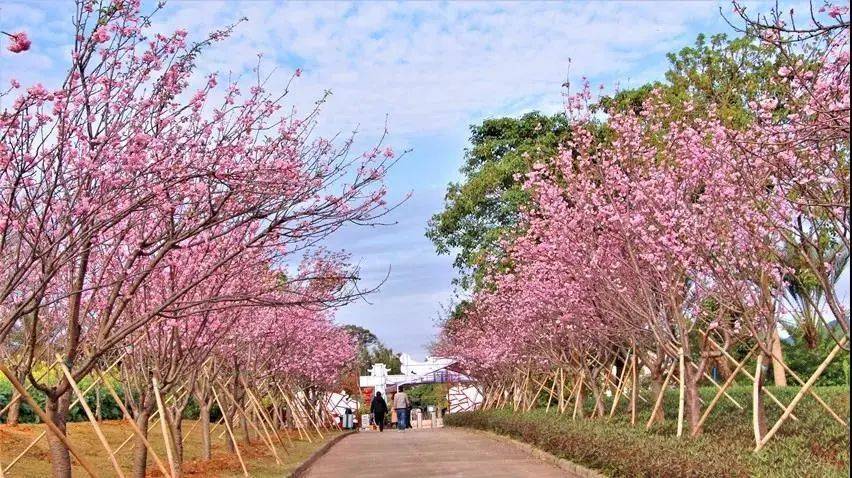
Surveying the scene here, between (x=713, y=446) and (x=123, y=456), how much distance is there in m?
11.9

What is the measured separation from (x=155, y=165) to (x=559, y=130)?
79.3 ft

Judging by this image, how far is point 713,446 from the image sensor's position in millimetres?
11672

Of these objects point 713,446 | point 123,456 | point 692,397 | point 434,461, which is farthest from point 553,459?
point 123,456

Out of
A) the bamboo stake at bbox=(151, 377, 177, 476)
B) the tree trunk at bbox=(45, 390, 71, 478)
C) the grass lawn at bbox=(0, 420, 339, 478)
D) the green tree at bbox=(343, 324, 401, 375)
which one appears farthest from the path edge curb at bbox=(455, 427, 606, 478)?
the green tree at bbox=(343, 324, 401, 375)

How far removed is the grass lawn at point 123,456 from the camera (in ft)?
51.0

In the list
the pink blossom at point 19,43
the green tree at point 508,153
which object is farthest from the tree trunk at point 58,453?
the green tree at point 508,153

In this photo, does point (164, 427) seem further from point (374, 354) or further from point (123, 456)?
point (374, 354)

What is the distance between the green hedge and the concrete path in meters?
0.75

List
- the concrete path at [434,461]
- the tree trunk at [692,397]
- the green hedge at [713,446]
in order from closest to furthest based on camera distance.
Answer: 1. the green hedge at [713,446]
2. the tree trunk at [692,397]
3. the concrete path at [434,461]

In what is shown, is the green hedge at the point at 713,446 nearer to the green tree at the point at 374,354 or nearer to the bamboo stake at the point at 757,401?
the bamboo stake at the point at 757,401

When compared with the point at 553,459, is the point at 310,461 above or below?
above

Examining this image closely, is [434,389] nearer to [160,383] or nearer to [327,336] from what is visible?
[327,336]

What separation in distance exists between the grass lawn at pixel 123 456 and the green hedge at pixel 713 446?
4.92 meters

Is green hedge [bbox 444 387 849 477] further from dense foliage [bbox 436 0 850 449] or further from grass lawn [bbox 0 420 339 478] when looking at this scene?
grass lawn [bbox 0 420 339 478]
